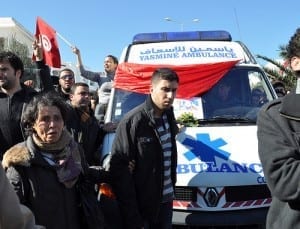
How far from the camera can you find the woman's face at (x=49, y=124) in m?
2.92

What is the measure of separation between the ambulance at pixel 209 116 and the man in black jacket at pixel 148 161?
1.12 feet

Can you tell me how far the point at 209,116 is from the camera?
510 cm

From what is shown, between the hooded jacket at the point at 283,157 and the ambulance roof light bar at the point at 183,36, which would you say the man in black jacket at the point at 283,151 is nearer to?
the hooded jacket at the point at 283,157

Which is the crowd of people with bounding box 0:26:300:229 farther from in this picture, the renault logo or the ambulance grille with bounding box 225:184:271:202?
the ambulance grille with bounding box 225:184:271:202

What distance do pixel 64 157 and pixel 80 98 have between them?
7.76 ft

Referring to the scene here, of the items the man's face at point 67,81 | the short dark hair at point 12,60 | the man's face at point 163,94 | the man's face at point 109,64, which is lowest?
the man's face at point 163,94

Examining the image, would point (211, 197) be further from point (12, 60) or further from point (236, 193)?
point (12, 60)

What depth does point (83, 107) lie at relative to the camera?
5.15 metres

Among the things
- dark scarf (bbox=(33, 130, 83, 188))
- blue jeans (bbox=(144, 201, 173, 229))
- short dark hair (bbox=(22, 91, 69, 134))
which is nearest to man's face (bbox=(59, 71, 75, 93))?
blue jeans (bbox=(144, 201, 173, 229))

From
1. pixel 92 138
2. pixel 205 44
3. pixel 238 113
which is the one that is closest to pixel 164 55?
pixel 205 44

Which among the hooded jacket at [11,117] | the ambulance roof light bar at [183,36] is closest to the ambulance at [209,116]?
the ambulance roof light bar at [183,36]

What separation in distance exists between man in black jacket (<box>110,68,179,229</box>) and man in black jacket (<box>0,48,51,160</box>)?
799mm

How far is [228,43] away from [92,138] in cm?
239

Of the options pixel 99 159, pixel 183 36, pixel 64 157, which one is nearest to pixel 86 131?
pixel 99 159
